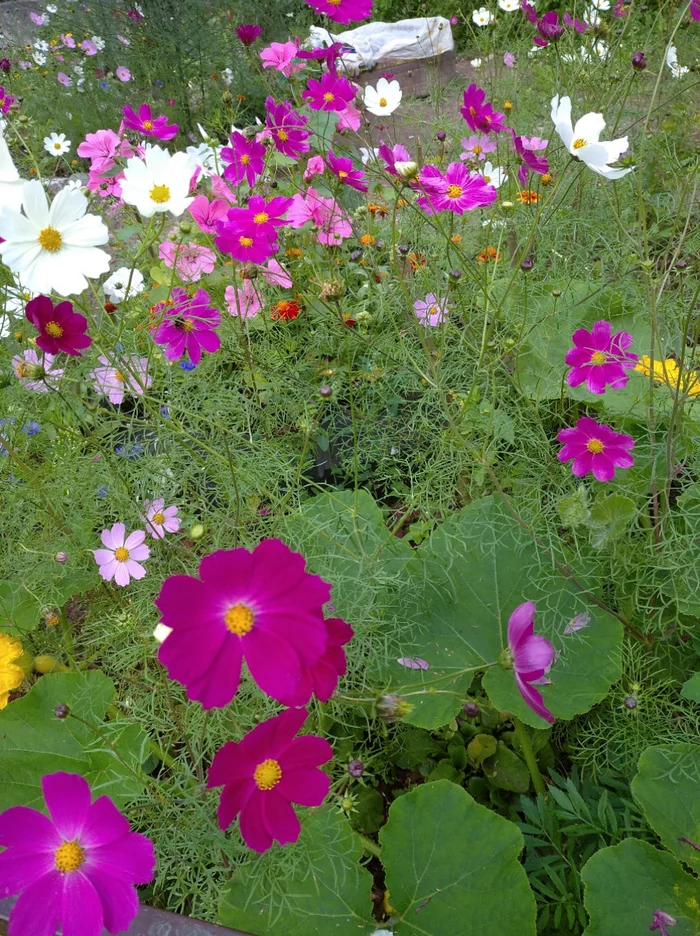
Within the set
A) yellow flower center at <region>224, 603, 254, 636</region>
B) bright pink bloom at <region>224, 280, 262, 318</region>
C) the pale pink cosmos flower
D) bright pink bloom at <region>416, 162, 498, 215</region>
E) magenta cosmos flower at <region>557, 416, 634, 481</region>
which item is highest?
bright pink bloom at <region>224, 280, 262, 318</region>

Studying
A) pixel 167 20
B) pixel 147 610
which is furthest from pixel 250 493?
pixel 167 20

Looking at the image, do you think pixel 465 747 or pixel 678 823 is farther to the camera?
pixel 465 747

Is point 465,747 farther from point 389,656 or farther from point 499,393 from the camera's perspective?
point 499,393

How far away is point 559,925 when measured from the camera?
80cm

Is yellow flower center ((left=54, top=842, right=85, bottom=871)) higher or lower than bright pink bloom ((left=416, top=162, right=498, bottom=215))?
lower

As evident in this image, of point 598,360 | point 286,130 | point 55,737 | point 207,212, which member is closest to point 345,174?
point 286,130

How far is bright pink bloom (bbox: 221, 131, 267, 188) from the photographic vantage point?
1.10 metres

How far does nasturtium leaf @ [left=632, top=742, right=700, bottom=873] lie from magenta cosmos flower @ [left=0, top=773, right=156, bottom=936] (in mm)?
587

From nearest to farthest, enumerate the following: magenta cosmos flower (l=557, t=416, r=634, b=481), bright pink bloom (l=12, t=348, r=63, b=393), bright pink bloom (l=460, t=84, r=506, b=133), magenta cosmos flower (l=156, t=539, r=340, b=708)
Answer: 1. magenta cosmos flower (l=156, t=539, r=340, b=708)
2. bright pink bloom (l=12, t=348, r=63, b=393)
3. magenta cosmos flower (l=557, t=416, r=634, b=481)
4. bright pink bloom (l=460, t=84, r=506, b=133)

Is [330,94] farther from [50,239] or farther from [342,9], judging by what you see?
[50,239]

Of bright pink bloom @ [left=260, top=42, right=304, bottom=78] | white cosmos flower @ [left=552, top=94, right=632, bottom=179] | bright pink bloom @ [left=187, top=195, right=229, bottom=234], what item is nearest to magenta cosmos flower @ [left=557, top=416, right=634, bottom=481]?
white cosmos flower @ [left=552, top=94, right=632, bottom=179]

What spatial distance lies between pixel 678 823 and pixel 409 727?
0.38 metres

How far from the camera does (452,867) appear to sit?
0.77 meters

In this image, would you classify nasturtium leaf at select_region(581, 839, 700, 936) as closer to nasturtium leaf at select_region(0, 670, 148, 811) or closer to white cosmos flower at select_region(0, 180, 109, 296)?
nasturtium leaf at select_region(0, 670, 148, 811)
